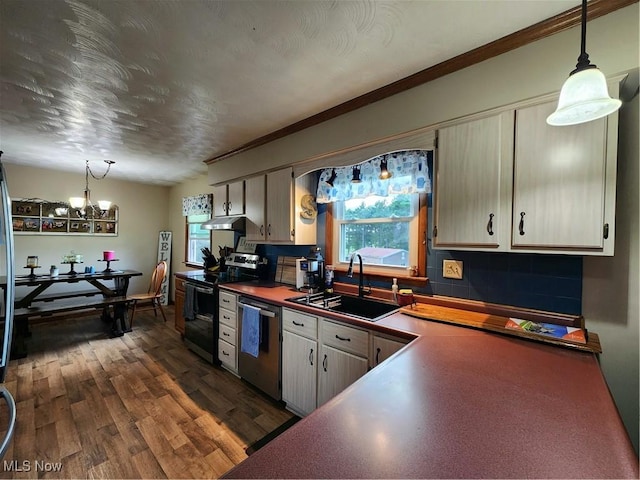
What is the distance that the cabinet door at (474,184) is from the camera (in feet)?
4.85

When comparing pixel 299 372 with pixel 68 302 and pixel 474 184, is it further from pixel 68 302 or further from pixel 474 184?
pixel 68 302

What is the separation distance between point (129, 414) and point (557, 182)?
3259 mm

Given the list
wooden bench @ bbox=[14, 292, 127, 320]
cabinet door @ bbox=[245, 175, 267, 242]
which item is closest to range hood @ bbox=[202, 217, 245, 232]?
cabinet door @ bbox=[245, 175, 267, 242]

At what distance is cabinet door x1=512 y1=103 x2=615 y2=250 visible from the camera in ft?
4.08

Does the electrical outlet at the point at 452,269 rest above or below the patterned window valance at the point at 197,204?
below

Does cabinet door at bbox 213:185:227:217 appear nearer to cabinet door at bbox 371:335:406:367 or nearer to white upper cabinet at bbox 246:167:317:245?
white upper cabinet at bbox 246:167:317:245

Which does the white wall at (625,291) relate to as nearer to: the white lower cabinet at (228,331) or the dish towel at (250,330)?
the dish towel at (250,330)

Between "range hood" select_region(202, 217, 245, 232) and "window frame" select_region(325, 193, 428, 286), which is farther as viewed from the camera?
"range hood" select_region(202, 217, 245, 232)

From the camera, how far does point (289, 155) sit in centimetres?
267

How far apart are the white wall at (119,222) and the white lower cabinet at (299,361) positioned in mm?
4613

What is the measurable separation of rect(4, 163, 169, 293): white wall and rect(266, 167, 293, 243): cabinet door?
12.8ft

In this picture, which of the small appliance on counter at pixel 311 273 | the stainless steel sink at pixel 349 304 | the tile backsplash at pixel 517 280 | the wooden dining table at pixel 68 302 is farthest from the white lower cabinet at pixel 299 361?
the wooden dining table at pixel 68 302

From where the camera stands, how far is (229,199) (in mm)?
3510

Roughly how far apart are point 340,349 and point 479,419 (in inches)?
45.6
